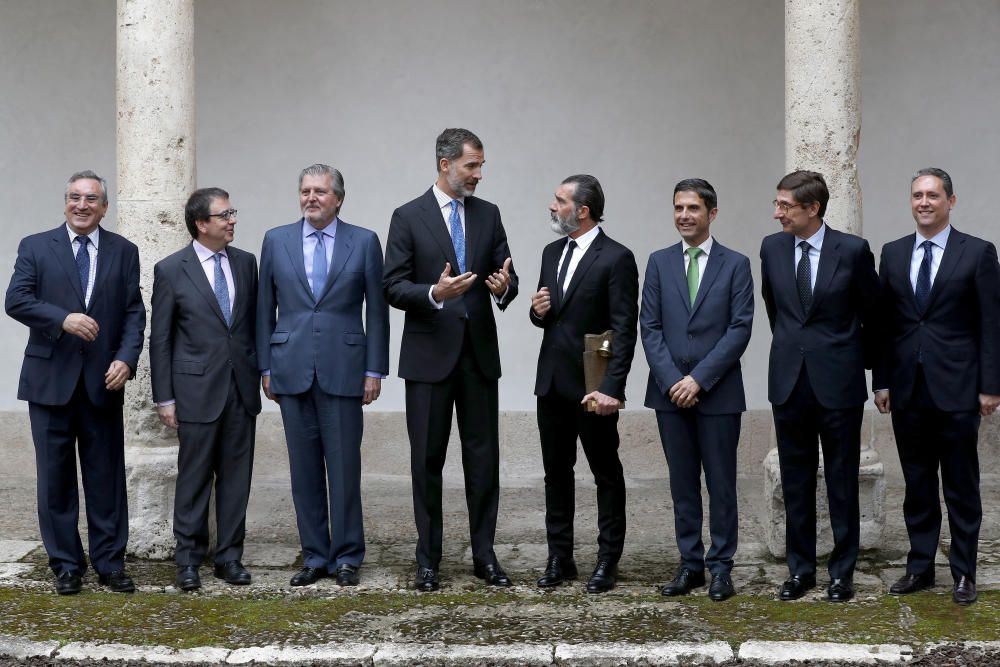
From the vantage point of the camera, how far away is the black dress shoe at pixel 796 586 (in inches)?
246

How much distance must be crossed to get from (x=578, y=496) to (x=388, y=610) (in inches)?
117

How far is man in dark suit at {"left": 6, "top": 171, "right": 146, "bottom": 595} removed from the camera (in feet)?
21.1

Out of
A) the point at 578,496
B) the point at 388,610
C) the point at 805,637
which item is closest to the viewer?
the point at 805,637

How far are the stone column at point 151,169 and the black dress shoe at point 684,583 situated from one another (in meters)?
2.63

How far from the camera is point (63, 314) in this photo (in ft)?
20.8

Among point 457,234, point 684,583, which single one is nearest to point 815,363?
point 684,583

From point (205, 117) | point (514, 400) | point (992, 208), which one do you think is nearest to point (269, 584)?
point (514, 400)

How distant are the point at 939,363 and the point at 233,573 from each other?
349 cm

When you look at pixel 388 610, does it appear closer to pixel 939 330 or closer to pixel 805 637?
pixel 805 637

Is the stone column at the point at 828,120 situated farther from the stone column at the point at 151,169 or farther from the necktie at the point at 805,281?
the stone column at the point at 151,169

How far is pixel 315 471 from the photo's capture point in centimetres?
673

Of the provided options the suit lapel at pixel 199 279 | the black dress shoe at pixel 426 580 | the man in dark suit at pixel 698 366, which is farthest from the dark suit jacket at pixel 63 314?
the man in dark suit at pixel 698 366

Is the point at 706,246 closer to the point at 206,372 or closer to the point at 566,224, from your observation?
the point at 566,224

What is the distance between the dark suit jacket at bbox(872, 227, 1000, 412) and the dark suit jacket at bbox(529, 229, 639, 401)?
4.06ft
